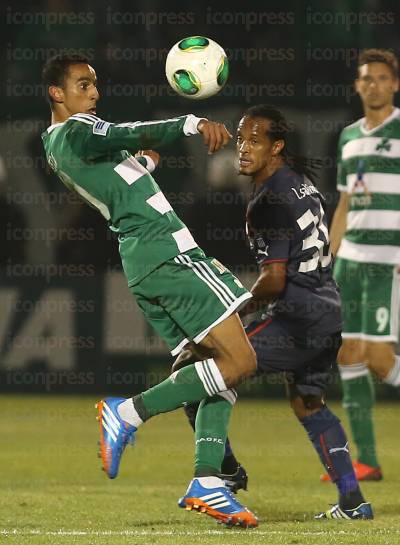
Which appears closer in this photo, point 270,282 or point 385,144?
point 270,282

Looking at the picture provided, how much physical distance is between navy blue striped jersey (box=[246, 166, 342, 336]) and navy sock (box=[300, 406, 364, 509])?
41cm

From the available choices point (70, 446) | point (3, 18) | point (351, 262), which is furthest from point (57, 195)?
point (351, 262)

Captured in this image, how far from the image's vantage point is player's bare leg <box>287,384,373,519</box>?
18.6ft

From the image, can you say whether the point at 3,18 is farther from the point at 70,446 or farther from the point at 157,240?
the point at 157,240

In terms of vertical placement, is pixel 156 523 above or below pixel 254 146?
below

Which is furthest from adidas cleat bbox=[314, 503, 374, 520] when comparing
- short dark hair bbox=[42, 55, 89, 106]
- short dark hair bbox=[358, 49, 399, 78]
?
short dark hair bbox=[358, 49, 399, 78]

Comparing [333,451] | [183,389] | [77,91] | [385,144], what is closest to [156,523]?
[183,389]

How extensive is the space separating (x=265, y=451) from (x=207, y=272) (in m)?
3.35

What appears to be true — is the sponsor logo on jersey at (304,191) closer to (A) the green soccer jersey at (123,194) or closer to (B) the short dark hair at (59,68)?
(A) the green soccer jersey at (123,194)

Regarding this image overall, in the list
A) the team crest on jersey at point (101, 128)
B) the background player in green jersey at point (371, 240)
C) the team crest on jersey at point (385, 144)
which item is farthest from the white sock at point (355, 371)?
the team crest on jersey at point (101, 128)

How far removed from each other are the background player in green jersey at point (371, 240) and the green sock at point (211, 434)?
7.67ft

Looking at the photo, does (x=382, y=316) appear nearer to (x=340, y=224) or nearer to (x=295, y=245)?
(x=340, y=224)

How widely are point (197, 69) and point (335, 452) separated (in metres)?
1.85

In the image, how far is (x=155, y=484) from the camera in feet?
23.3
